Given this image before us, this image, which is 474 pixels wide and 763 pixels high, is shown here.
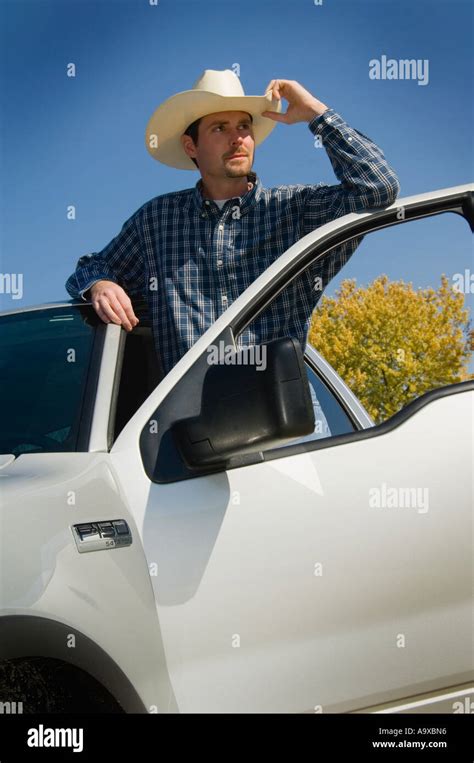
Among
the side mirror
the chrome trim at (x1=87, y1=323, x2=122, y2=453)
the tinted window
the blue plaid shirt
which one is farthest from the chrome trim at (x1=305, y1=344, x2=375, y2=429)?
the side mirror

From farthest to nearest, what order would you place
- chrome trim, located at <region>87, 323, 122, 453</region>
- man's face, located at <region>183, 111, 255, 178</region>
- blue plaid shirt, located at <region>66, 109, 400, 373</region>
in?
man's face, located at <region>183, 111, 255, 178</region>
blue plaid shirt, located at <region>66, 109, 400, 373</region>
chrome trim, located at <region>87, 323, 122, 453</region>

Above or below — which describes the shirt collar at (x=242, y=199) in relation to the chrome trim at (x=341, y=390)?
above

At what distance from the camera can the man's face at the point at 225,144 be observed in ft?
11.4

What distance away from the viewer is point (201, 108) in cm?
363

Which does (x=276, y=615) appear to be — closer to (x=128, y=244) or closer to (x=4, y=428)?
(x=4, y=428)

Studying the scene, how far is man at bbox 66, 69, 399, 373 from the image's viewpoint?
2.89m

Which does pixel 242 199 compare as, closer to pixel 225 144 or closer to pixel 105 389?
pixel 225 144

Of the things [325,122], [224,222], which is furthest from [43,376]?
[325,122]

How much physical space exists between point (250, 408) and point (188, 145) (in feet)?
6.92

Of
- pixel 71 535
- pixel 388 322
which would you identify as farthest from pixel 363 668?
pixel 388 322

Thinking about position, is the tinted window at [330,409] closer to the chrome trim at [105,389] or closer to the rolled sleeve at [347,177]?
the rolled sleeve at [347,177]

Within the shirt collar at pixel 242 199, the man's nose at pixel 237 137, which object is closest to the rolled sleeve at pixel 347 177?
the shirt collar at pixel 242 199

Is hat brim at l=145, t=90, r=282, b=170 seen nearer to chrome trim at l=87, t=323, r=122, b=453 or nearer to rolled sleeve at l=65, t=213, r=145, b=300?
rolled sleeve at l=65, t=213, r=145, b=300

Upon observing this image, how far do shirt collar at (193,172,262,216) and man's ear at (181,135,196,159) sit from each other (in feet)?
1.22
